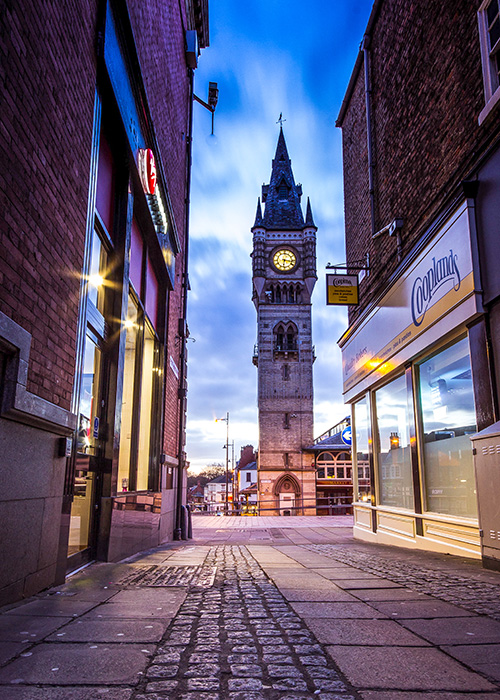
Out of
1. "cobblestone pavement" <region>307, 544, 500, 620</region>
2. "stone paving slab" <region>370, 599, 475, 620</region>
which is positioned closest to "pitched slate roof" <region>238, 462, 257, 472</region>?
"cobblestone pavement" <region>307, 544, 500, 620</region>

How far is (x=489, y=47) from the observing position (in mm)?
7074

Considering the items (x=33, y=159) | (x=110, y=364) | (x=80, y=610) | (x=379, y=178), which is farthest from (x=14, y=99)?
(x=379, y=178)

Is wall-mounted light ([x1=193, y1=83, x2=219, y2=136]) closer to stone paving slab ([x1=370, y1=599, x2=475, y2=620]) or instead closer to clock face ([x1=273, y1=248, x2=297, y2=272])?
stone paving slab ([x1=370, y1=599, x2=475, y2=620])

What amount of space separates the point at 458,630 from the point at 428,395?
226 inches

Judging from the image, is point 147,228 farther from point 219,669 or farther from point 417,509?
point 219,669

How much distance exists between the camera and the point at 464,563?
634 centimetres

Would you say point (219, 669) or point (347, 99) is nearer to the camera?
point (219, 669)

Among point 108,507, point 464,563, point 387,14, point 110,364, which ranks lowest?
point 464,563

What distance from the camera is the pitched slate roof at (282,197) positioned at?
192ft

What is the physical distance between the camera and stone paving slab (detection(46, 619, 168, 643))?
2883 millimetres

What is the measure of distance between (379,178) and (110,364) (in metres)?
8.06

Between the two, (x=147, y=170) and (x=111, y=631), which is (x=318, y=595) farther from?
(x=147, y=170)

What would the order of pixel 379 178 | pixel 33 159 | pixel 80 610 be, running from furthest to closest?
1. pixel 379 178
2. pixel 33 159
3. pixel 80 610

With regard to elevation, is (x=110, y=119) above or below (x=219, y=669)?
above
